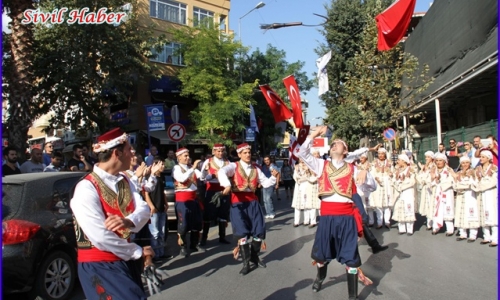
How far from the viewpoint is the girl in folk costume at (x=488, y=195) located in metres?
8.63

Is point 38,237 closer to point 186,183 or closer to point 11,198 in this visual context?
point 11,198

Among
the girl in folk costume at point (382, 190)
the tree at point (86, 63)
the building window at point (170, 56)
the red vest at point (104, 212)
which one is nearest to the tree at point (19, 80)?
the tree at point (86, 63)

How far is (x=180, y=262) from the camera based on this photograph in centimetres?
795

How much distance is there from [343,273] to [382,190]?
4321 millimetres

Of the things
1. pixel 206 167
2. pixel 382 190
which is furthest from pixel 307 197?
pixel 206 167

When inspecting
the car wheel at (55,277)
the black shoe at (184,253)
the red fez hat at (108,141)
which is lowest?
the black shoe at (184,253)

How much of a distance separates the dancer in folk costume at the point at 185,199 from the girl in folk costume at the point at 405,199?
4350 millimetres

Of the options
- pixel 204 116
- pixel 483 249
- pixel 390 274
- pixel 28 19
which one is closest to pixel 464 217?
pixel 483 249

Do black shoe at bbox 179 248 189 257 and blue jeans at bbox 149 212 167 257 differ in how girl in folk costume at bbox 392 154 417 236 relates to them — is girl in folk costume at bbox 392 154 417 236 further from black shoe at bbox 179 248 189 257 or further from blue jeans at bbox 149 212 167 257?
blue jeans at bbox 149 212 167 257

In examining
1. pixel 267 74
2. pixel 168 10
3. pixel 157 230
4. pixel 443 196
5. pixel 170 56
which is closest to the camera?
pixel 157 230

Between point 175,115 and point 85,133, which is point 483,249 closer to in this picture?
point 175,115

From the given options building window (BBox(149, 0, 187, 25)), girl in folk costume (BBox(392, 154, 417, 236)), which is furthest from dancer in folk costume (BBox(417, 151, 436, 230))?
building window (BBox(149, 0, 187, 25))

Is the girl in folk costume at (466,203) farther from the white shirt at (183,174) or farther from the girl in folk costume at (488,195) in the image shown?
the white shirt at (183,174)

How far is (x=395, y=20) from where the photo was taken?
1314 cm
